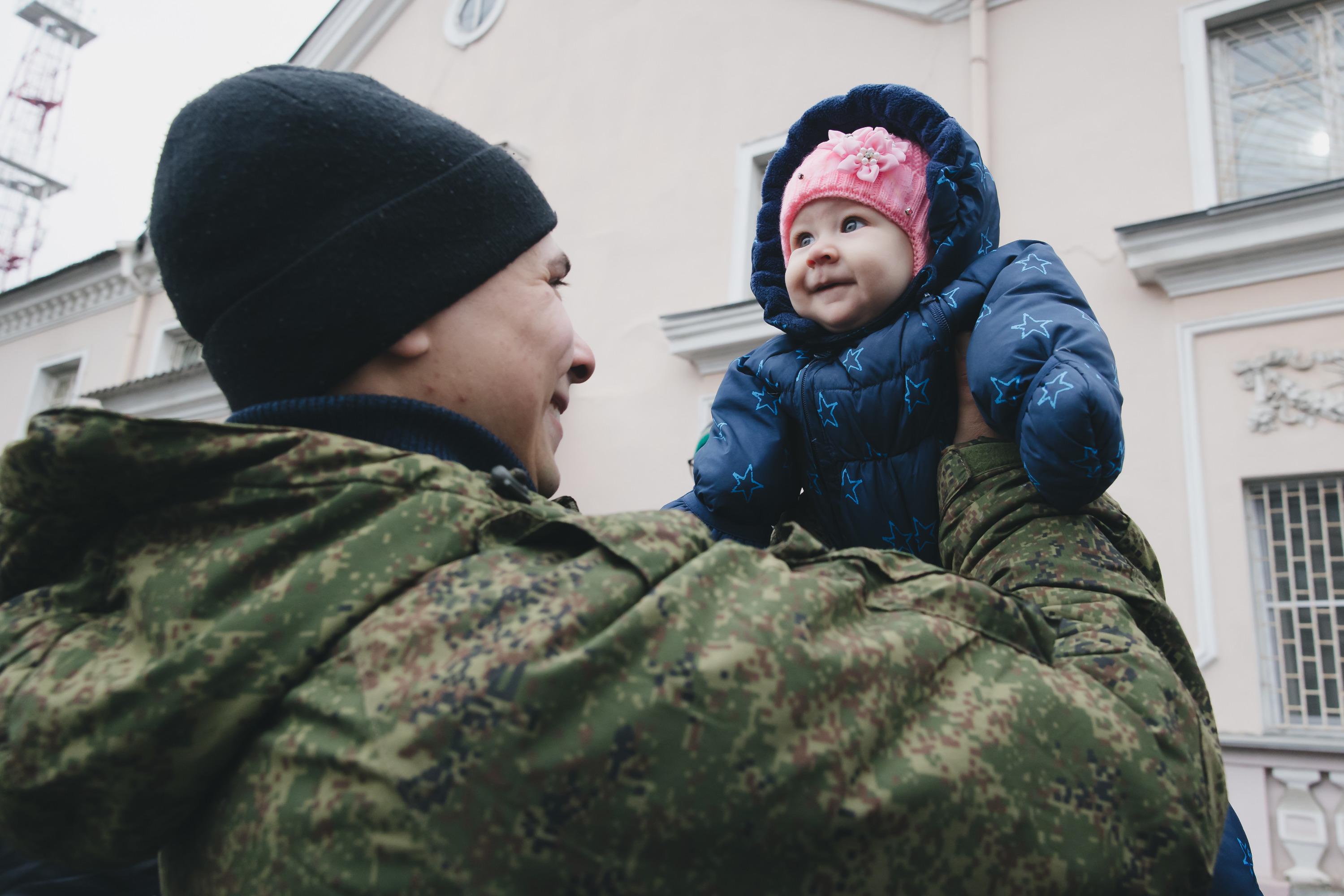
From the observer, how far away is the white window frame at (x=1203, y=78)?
218 inches

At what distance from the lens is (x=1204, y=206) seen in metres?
5.44

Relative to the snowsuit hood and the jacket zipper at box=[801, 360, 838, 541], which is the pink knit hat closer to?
the snowsuit hood

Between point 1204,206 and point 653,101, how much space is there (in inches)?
187

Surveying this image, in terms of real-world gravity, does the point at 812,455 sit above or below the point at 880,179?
below

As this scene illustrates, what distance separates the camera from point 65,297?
1325cm

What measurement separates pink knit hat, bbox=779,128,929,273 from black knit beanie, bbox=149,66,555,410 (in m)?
0.88

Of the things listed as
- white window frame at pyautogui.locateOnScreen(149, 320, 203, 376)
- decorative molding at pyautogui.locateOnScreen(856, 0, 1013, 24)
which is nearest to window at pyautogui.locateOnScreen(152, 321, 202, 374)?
white window frame at pyautogui.locateOnScreen(149, 320, 203, 376)

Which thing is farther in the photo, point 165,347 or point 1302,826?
point 165,347

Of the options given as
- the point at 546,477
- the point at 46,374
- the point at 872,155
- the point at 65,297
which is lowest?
the point at 546,477

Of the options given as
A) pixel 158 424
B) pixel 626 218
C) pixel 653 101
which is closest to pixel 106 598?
pixel 158 424

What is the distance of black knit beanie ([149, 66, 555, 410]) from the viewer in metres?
1.12

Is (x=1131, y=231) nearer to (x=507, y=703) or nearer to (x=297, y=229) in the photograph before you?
(x=297, y=229)

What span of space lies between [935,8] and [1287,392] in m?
3.70

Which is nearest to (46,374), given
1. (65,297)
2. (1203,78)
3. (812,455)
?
(65,297)
